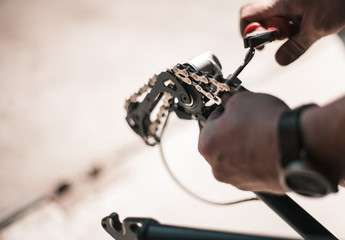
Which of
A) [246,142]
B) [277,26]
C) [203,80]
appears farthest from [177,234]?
[277,26]

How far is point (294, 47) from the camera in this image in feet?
3.05

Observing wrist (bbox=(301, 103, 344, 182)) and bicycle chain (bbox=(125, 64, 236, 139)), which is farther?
bicycle chain (bbox=(125, 64, 236, 139))

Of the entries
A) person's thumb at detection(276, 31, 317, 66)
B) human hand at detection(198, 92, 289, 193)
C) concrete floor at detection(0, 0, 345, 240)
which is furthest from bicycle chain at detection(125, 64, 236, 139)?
concrete floor at detection(0, 0, 345, 240)

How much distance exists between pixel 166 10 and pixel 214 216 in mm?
2166

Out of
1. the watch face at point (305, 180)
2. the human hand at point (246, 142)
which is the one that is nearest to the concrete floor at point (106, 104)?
the human hand at point (246, 142)

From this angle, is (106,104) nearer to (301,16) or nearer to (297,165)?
(301,16)

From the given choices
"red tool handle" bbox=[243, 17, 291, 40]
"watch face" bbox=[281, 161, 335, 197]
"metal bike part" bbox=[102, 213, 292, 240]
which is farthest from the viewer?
"red tool handle" bbox=[243, 17, 291, 40]

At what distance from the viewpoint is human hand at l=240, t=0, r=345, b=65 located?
86 centimetres

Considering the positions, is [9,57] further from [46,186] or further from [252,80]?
[252,80]

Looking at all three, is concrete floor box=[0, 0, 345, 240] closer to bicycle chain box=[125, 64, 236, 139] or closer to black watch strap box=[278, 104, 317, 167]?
bicycle chain box=[125, 64, 236, 139]

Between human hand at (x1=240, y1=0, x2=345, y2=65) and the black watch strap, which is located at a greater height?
human hand at (x1=240, y1=0, x2=345, y2=65)

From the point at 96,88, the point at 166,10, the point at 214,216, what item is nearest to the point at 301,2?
the point at 214,216

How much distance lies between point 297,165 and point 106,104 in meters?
1.75

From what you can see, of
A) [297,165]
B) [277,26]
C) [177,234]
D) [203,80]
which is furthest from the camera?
[277,26]
